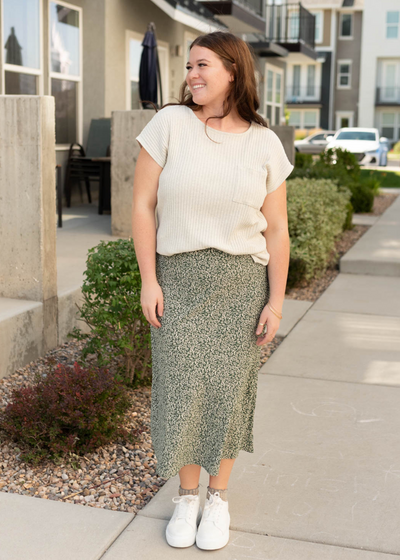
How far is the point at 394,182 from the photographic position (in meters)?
19.2

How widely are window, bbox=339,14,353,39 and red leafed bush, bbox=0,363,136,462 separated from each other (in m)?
46.0

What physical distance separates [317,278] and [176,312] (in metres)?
5.12

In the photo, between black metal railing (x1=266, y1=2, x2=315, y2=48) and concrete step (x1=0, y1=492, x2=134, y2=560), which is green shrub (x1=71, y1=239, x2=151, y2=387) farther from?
black metal railing (x1=266, y1=2, x2=315, y2=48)

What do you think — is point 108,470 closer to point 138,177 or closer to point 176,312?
point 176,312

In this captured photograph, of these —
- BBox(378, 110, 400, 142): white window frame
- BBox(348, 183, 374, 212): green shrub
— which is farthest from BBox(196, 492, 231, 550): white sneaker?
BBox(378, 110, 400, 142): white window frame

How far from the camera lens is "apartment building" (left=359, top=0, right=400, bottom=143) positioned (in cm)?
4447

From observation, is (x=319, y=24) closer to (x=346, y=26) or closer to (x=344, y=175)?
(x=346, y=26)

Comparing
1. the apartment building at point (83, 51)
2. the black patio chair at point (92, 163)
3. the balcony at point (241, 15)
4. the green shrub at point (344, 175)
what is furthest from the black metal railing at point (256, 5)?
the black patio chair at point (92, 163)

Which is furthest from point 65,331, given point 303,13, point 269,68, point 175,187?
point 303,13

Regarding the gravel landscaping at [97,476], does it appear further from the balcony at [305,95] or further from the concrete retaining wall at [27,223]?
the balcony at [305,95]

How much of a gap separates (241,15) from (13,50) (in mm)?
7344

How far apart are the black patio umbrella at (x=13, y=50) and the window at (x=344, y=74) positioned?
40048mm

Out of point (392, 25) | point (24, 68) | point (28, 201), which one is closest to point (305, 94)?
point (392, 25)

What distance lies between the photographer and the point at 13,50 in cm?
876
